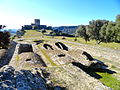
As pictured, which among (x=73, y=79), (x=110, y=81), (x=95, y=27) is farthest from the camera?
(x=95, y=27)

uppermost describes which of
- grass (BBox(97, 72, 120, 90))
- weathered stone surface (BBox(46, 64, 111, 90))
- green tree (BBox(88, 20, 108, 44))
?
green tree (BBox(88, 20, 108, 44))

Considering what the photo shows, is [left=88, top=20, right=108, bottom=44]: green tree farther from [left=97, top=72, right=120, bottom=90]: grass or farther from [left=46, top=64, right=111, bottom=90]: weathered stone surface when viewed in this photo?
[left=46, top=64, right=111, bottom=90]: weathered stone surface

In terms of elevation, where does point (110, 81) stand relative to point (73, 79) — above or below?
below

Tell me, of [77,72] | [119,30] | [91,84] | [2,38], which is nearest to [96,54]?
[119,30]

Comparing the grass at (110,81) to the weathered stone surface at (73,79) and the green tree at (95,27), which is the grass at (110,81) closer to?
the weathered stone surface at (73,79)

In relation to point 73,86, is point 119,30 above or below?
above

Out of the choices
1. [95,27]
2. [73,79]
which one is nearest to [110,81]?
[73,79]

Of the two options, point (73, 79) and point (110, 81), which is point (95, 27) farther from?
point (73, 79)

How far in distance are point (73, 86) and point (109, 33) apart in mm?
34544

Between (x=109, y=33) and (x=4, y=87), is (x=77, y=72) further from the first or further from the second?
(x=109, y=33)

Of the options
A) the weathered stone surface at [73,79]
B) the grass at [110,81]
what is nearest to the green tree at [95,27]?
the grass at [110,81]

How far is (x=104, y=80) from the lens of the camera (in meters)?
17.1

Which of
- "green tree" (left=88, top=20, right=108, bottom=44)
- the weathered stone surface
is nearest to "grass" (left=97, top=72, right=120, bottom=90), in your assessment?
the weathered stone surface

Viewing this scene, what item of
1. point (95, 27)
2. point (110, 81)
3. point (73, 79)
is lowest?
point (110, 81)
